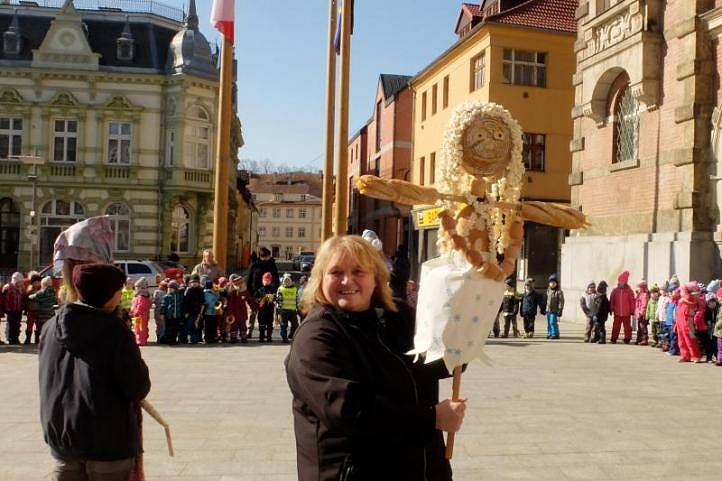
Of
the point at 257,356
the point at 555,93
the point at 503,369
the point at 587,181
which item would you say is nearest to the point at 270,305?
the point at 257,356

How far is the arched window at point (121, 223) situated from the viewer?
34.5 meters

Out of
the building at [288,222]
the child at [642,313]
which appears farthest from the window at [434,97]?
the building at [288,222]

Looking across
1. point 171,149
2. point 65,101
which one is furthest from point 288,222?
point 65,101

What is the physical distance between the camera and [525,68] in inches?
1124

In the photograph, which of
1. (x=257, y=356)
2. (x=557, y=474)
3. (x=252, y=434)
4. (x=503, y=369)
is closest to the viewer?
(x=557, y=474)

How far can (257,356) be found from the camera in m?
13.8

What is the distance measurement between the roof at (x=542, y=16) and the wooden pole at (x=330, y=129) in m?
8.62

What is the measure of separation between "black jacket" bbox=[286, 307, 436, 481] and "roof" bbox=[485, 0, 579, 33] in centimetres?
2700

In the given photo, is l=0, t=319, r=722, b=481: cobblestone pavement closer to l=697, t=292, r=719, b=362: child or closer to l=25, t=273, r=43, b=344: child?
l=697, t=292, r=719, b=362: child

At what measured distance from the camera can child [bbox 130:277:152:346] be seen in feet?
50.8

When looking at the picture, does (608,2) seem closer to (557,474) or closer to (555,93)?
(555,93)

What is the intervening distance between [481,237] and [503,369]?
954 cm

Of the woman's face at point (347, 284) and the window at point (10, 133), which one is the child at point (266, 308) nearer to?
the woman's face at point (347, 284)

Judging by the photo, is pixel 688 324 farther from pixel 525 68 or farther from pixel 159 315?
pixel 525 68
